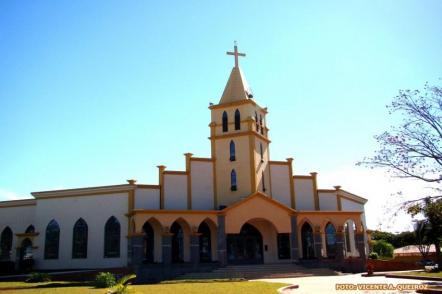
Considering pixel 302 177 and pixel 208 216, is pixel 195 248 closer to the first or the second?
pixel 208 216

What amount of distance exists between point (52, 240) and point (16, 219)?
197 inches

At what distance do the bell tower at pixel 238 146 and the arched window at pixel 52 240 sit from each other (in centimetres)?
1265

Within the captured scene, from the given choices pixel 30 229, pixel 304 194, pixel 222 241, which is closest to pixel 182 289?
pixel 222 241

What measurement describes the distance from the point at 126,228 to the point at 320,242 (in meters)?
14.2

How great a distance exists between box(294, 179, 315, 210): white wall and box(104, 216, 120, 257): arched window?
1444 centimetres

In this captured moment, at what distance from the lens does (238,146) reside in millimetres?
36500

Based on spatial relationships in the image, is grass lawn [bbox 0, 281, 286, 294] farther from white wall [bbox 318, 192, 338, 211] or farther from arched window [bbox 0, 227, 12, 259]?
white wall [bbox 318, 192, 338, 211]

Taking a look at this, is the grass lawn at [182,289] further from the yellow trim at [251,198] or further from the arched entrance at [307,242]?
the arched entrance at [307,242]

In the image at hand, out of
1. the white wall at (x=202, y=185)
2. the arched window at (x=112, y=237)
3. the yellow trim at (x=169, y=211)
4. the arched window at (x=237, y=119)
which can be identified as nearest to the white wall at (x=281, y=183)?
the arched window at (x=237, y=119)

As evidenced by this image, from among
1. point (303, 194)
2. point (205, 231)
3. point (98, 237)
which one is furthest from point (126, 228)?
point (303, 194)

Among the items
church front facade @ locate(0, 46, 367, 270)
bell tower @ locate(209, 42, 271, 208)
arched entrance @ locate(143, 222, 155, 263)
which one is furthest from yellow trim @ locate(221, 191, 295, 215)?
arched entrance @ locate(143, 222, 155, 263)

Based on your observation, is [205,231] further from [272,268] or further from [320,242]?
[320,242]

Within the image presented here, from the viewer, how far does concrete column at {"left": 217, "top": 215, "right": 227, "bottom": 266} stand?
3123cm

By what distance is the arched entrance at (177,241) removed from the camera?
32844mm
